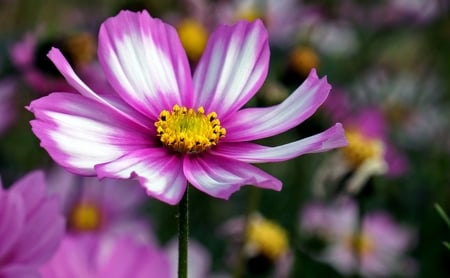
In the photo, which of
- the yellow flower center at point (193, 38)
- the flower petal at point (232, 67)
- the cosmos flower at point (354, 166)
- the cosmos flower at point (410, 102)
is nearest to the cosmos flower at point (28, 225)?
the flower petal at point (232, 67)

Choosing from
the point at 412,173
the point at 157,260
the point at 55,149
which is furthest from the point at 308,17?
the point at 55,149

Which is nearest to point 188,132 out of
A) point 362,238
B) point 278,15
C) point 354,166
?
point 354,166

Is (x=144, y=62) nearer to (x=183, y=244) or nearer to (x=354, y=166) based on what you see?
(x=183, y=244)

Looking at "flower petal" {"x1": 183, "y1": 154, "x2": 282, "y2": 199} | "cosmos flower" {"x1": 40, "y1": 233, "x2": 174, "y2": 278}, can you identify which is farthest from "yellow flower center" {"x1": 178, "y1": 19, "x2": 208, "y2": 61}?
"flower petal" {"x1": 183, "y1": 154, "x2": 282, "y2": 199}

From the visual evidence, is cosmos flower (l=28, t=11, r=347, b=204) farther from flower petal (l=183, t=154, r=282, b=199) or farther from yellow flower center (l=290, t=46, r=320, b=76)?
yellow flower center (l=290, t=46, r=320, b=76)

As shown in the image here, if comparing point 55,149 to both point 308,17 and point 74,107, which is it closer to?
point 74,107

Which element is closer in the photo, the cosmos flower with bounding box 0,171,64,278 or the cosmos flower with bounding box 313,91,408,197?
the cosmos flower with bounding box 0,171,64,278

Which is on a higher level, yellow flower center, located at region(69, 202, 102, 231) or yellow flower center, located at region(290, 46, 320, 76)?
yellow flower center, located at region(290, 46, 320, 76)
